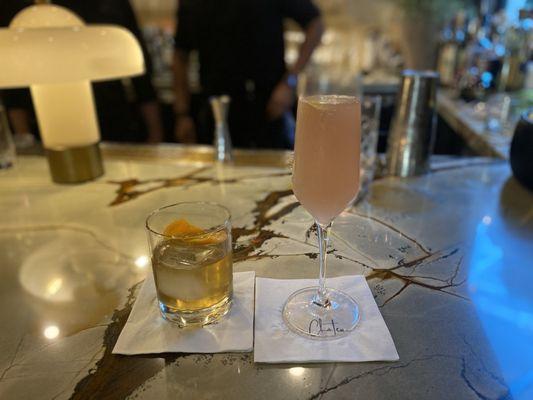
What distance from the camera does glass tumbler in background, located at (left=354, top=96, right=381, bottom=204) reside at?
1088mm

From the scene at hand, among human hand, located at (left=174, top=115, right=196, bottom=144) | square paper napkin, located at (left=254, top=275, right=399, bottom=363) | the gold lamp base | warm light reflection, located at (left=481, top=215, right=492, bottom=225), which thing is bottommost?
human hand, located at (left=174, top=115, right=196, bottom=144)

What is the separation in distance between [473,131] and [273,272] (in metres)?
1.01

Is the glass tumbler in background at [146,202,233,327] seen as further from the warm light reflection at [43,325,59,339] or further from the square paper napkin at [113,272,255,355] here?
the warm light reflection at [43,325,59,339]

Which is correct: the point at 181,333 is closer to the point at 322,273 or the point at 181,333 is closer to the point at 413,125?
the point at 322,273

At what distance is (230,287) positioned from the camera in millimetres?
603

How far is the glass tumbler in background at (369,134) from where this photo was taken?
1088 millimetres

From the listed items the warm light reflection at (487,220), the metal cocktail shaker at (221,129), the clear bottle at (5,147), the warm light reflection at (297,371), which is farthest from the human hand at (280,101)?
the warm light reflection at (297,371)

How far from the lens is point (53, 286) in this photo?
674 millimetres

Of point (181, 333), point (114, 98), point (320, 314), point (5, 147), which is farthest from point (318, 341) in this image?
point (114, 98)

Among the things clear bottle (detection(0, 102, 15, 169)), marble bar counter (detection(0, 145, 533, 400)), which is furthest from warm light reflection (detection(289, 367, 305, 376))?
clear bottle (detection(0, 102, 15, 169))

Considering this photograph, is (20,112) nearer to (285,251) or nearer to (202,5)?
(202,5)

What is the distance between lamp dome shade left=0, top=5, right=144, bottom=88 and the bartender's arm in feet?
3.16

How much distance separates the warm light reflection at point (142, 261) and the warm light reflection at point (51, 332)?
0.56 ft

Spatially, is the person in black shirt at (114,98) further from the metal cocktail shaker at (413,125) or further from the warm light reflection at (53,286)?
the warm light reflection at (53,286)
